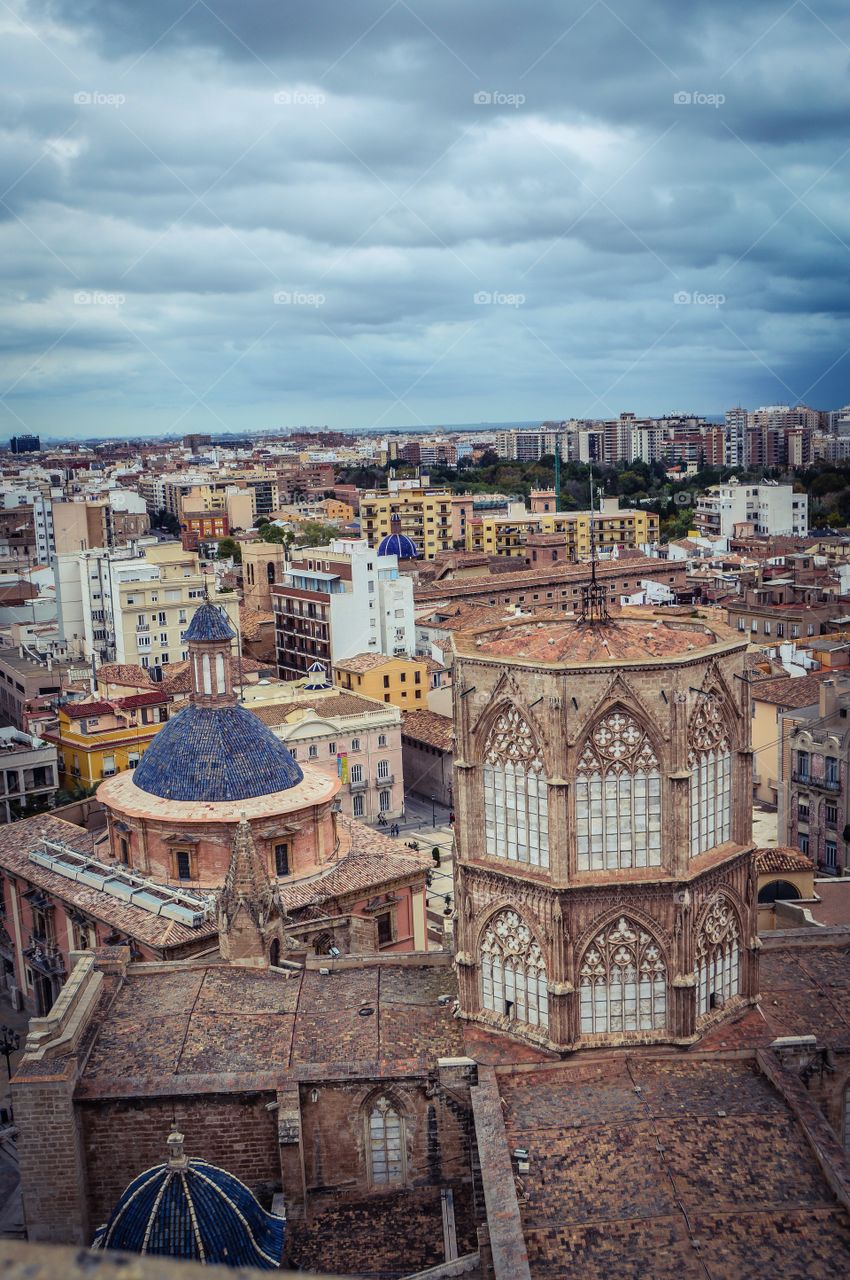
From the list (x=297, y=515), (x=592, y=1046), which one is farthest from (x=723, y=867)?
(x=297, y=515)

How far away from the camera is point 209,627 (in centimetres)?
3847

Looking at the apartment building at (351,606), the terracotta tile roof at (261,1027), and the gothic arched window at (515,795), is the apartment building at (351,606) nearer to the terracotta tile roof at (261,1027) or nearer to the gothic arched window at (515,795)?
the terracotta tile roof at (261,1027)

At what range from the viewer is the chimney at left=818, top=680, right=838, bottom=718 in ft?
164

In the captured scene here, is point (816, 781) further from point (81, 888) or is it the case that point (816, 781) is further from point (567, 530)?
point (567, 530)

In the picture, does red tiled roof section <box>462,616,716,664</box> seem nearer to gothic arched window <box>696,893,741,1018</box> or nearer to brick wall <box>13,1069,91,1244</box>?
gothic arched window <box>696,893,741,1018</box>

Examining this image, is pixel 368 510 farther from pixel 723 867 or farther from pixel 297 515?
pixel 723 867

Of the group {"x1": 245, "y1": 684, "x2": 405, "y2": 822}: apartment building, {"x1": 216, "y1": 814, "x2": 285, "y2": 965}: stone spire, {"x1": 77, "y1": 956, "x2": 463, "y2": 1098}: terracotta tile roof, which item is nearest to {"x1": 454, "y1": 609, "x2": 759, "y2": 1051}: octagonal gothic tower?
{"x1": 77, "y1": 956, "x2": 463, "y2": 1098}: terracotta tile roof

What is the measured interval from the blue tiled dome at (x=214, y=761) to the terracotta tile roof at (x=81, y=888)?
11.7 feet

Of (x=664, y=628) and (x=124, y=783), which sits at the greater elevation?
(x=664, y=628)

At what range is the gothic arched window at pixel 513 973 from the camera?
22.6 meters


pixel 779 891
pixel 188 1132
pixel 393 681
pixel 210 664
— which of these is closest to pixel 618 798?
pixel 188 1132

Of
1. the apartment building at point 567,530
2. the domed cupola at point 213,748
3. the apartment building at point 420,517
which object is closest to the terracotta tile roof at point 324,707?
the domed cupola at point 213,748

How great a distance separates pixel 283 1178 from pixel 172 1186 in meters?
3.27

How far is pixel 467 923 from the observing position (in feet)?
77.1
